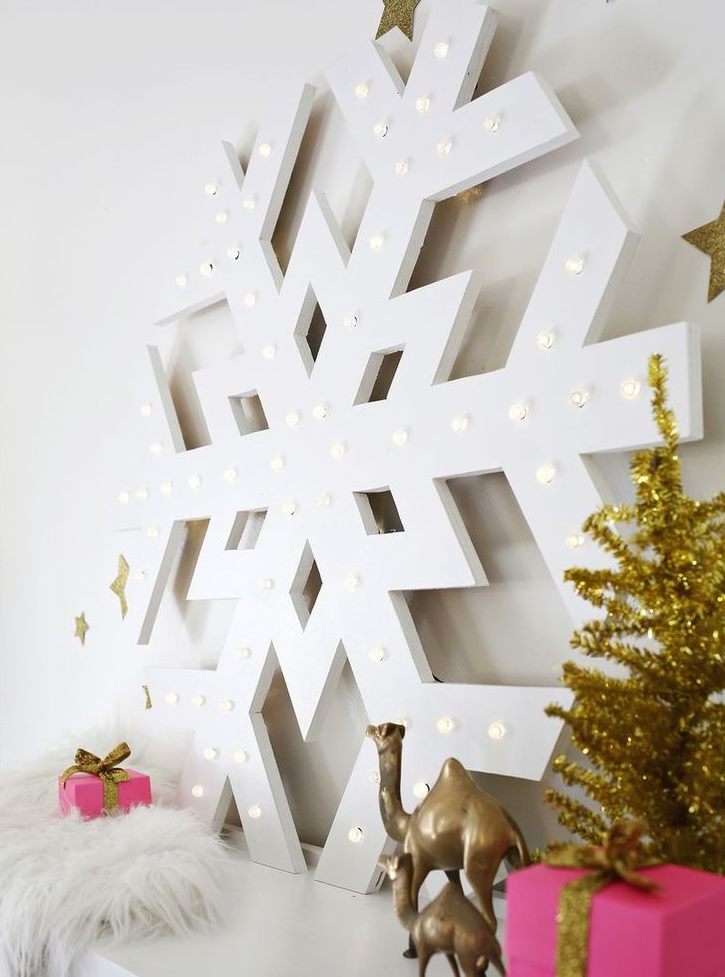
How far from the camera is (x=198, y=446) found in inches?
65.1

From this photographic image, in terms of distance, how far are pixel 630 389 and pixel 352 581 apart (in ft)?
1.47

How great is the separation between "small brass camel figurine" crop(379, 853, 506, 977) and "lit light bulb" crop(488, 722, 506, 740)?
0.65 feet

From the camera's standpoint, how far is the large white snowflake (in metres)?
1.02

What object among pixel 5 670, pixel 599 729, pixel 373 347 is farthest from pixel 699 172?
pixel 5 670

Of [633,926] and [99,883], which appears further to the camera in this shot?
[99,883]

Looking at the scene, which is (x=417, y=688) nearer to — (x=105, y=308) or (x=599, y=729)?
(x=599, y=729)

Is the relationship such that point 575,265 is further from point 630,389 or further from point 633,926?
point 633,926

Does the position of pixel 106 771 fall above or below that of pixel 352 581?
below

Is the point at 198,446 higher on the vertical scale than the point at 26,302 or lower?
lower

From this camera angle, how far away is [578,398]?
1.01m

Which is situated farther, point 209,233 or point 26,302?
point 26,302

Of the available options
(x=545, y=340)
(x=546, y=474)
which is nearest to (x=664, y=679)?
(x=546, y=474)

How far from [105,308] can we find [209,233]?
43 centimetres

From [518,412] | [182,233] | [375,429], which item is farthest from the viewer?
[182,233]
